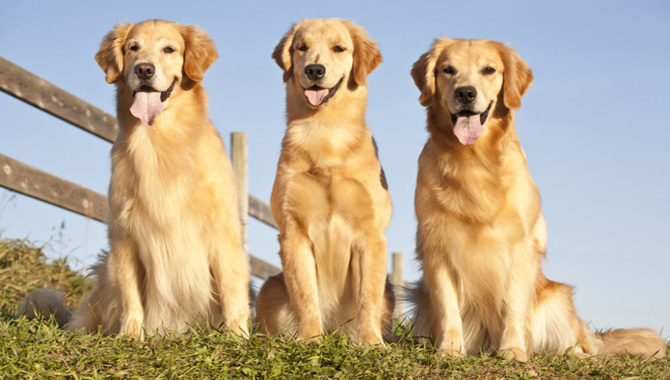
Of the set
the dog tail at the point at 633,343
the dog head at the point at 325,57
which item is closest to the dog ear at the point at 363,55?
the dog head at the point at 325,57

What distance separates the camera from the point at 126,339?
416 cm

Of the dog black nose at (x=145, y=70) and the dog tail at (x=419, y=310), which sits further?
the dog tail at (x=419, y=310)

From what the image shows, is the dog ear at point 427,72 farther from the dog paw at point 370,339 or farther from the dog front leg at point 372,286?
the dog paw at point 370,339

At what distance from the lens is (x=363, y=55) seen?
455 cm

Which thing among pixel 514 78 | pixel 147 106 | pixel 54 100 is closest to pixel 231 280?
pixel 147 106

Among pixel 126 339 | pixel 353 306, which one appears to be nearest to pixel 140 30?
pixel 126 339

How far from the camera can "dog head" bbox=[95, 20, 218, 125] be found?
14.0 ft

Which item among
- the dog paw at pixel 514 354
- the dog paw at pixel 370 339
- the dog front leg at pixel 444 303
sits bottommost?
the dog paw at pixel 514 354

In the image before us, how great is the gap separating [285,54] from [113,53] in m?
1.06

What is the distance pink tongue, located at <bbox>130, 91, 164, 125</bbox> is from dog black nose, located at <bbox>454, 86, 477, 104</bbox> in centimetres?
177

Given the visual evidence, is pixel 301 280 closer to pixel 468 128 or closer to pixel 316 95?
pixel 316 95

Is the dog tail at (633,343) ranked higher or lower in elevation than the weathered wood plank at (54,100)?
lower

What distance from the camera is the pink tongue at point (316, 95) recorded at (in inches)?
176

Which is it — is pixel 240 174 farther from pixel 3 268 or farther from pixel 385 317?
pixel 385 317
